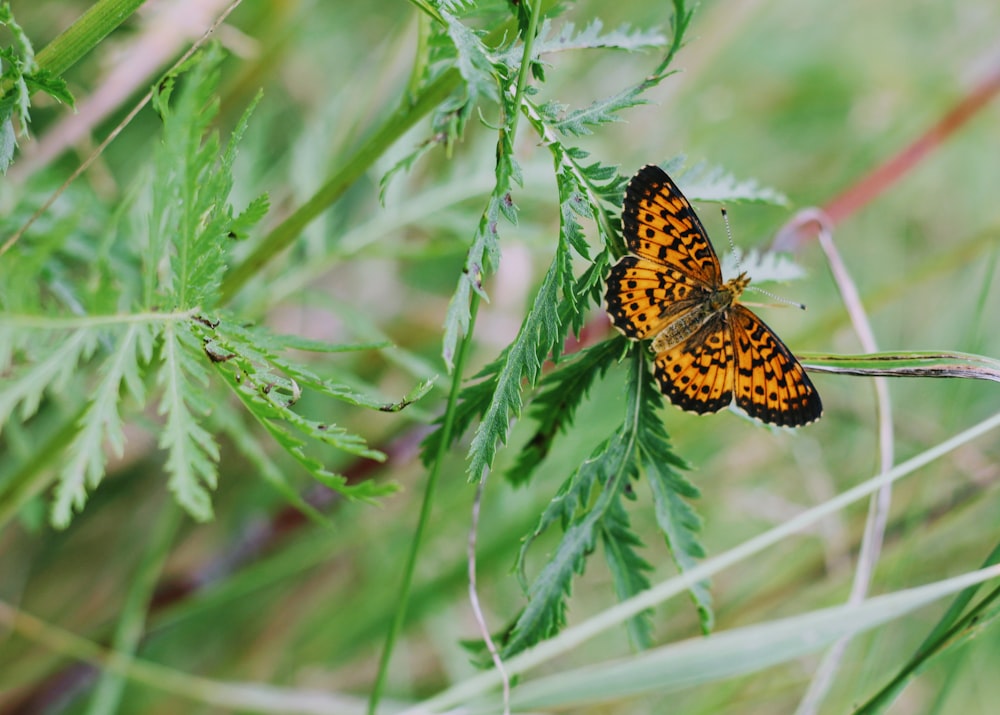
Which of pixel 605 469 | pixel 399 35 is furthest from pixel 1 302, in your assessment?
pixel 399 35

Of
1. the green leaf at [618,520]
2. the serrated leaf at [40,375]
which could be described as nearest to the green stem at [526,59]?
the green leaf at [618,520]

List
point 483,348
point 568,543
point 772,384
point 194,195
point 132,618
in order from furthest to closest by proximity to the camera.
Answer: point 483,348, point 132,618, point 772,384, point 568,543, point 194,195

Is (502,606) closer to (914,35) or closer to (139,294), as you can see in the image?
(139,294)

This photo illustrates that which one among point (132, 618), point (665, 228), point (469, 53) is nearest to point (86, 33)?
point (469, 53)

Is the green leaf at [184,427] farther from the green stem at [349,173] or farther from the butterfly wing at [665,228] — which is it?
the butterfly wing at [665,228]

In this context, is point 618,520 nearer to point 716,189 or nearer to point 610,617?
point 610,617

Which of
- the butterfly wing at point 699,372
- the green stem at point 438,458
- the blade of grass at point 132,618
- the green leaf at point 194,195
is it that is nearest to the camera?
the green leaf at point 194,195
